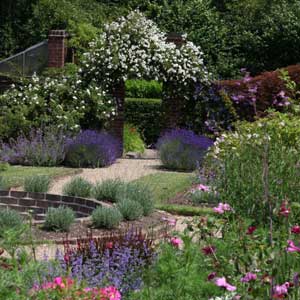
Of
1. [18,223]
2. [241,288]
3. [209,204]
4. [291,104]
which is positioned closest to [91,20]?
[291,104]

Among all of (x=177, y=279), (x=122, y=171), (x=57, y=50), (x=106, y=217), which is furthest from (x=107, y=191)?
(x=57, y=50)

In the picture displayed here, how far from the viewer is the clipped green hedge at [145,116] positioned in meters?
22.4

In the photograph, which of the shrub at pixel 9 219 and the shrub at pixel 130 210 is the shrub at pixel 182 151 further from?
the shrub at pixel 9 219

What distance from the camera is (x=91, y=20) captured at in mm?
24219

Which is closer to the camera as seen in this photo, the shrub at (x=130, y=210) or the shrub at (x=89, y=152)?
the shrub at (x=130, y=210)

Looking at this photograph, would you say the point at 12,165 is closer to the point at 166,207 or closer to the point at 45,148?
the point at 45,148

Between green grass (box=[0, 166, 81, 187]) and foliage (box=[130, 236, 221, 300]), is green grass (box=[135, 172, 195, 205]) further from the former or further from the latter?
foliage (box=[130, 236, 221, 300])

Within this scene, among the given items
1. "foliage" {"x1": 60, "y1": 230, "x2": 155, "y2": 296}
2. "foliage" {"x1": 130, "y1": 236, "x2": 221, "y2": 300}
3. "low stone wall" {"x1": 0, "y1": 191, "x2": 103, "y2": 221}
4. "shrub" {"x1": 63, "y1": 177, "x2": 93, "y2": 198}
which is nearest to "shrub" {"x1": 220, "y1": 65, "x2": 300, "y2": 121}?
"shrub" {"x1": 63, "y1": 177, "x2": 93, "y2": 198}

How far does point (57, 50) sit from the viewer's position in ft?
68.1

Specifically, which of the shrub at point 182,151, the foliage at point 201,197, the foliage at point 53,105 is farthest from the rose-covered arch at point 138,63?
the foliage at point 201,197

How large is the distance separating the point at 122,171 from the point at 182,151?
1346mm

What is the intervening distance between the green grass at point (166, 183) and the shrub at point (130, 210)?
80.3 inches

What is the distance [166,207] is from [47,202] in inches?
60.4

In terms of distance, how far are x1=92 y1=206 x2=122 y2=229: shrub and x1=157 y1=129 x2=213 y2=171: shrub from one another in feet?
22.2
